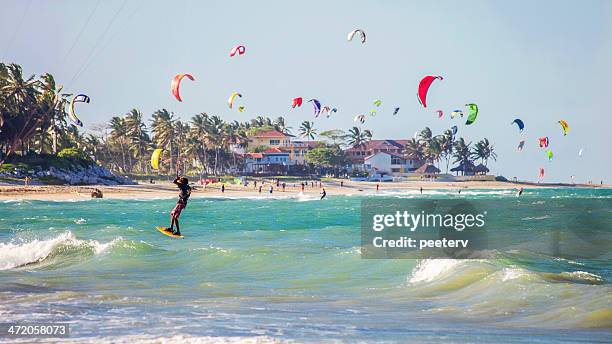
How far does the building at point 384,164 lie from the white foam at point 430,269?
10386 centimetres

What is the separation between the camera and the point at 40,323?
1271 centimetres

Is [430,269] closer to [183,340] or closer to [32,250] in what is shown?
[183,340]

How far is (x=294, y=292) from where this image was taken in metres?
16.8

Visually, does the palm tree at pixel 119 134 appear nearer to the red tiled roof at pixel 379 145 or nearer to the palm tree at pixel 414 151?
the red tiled roof at pixel 379 145

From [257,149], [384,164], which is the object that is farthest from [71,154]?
[384,164]

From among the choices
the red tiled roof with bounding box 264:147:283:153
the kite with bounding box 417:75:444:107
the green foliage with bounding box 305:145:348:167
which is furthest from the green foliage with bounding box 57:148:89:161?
the green foliage with bounding box 305:145:348:167

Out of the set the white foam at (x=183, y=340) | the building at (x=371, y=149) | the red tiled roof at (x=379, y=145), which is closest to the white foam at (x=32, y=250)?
the white foam at (x=183, y=340)

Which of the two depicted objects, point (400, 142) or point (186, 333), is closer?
point (186, 333)

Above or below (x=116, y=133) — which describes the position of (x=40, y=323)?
below

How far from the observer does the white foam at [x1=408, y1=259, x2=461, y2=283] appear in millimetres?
18516

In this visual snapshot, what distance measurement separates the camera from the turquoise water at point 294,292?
12.4 meters

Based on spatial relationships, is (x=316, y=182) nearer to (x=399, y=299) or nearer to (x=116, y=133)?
(x=116, y=133)

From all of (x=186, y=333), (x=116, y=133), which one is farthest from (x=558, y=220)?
(x=116, y=133)

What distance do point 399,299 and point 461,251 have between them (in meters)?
8.47
